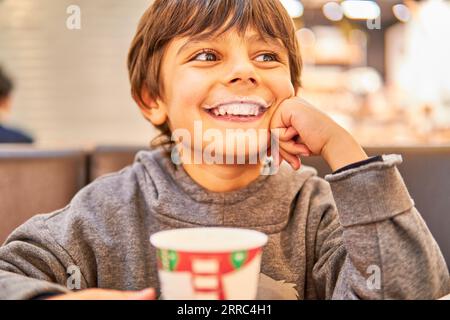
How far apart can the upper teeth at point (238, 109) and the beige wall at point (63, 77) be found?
3836 mm

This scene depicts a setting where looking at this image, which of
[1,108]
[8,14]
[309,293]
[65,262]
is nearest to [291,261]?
[309,293]

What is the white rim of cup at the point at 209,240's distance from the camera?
1.89 ft

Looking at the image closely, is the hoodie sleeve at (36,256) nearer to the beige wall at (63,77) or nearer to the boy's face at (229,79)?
the boy's face at (229,79)

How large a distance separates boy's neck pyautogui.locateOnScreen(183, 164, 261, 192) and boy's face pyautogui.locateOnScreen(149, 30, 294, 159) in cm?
9

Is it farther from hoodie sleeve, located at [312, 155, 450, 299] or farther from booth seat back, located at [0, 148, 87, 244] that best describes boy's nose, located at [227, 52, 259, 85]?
booth seat back, located at [0, 148, 87, 244]

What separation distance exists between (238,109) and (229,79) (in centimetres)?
7

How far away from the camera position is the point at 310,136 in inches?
38.1

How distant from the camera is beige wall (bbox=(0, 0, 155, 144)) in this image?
473 centimetres

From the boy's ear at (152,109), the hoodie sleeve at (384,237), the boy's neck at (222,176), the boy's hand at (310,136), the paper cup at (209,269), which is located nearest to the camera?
the paper cup at (209,269)

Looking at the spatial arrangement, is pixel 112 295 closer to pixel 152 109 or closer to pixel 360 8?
pixel 152 109

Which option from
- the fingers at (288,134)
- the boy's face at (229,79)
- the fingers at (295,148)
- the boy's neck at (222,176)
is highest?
the boy's face at (229,79)

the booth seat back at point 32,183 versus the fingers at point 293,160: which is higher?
the fingers at point 293,160

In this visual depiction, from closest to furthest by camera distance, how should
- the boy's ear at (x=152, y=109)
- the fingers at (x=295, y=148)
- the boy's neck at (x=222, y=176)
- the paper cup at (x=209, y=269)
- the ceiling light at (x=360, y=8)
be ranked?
the paper cup at (x=209, y=269)
the fingers at (x=295, y=148)
the boy's neck at (x=222, y=176)
the boy's ear at (x=152, y=109)
the ceiling light at (x=360, y=8)

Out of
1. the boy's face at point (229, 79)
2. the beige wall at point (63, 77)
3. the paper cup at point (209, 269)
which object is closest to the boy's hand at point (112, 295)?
the paper cup at point (209, 269)
